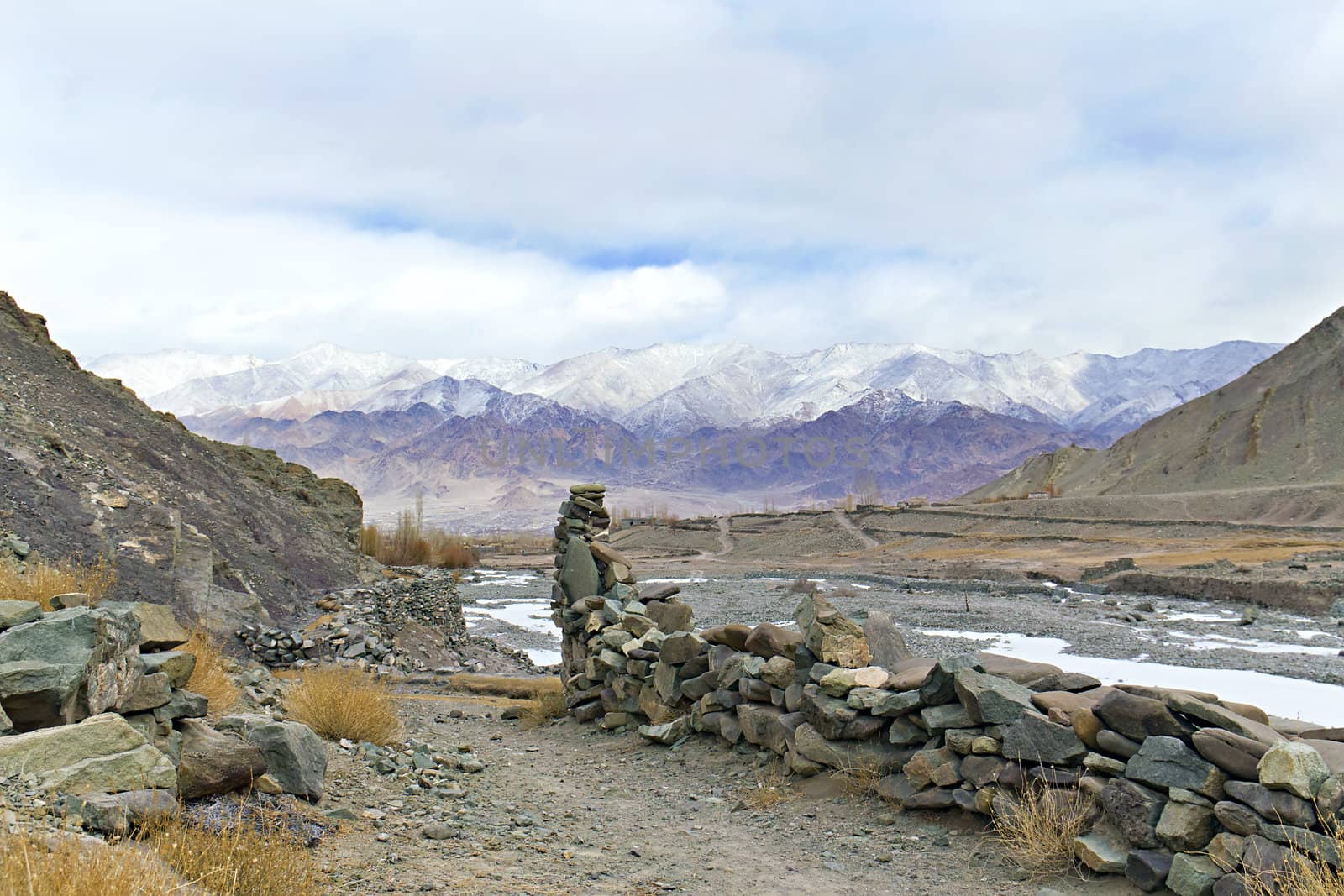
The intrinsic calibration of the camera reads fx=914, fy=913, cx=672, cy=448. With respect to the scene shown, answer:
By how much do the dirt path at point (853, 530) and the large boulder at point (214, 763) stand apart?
66862mm

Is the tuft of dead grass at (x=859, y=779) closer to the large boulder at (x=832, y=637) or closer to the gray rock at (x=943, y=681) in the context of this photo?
the gray rock at (x=943, y=681)

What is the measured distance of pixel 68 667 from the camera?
537 centimetres

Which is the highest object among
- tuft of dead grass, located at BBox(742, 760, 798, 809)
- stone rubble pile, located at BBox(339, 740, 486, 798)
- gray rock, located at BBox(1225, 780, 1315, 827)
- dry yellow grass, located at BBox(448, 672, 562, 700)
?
gray rock, located at BBox(1225, 780, 1315, 827)

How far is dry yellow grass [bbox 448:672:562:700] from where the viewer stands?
1677cm

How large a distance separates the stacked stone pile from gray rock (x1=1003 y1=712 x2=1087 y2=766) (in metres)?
4.79

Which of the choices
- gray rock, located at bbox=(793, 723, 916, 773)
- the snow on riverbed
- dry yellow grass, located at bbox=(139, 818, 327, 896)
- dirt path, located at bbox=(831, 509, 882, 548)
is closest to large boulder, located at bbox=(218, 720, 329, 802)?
dry yellow grass, located at bbox=(139, 818, 327, 896)

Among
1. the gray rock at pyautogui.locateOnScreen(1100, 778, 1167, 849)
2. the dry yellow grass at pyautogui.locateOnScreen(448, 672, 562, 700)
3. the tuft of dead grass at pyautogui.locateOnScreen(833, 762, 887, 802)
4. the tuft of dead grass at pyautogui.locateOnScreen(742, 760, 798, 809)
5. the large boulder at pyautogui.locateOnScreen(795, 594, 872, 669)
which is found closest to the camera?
the gray rock at pyautogui.locateOnScreen(1100, 778, 1167, 849)

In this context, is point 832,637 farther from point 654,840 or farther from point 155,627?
point 155,627

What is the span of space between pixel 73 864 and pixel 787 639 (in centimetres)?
647

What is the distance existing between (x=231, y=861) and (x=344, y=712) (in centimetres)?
492

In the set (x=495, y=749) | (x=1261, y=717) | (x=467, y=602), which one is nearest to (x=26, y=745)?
(x=495, y=749)

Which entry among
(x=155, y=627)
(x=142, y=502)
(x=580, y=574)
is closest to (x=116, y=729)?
(x=155, y=627)

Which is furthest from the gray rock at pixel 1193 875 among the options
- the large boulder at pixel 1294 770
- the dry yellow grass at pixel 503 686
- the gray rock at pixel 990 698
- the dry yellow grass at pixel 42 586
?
the dry yellow grass at pixel 503 686

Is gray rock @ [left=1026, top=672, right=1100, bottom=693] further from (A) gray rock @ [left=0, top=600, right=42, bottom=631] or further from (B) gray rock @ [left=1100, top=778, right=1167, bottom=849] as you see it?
(A) gray rock @ [left=0, top=600, right=42, bottom=631]
